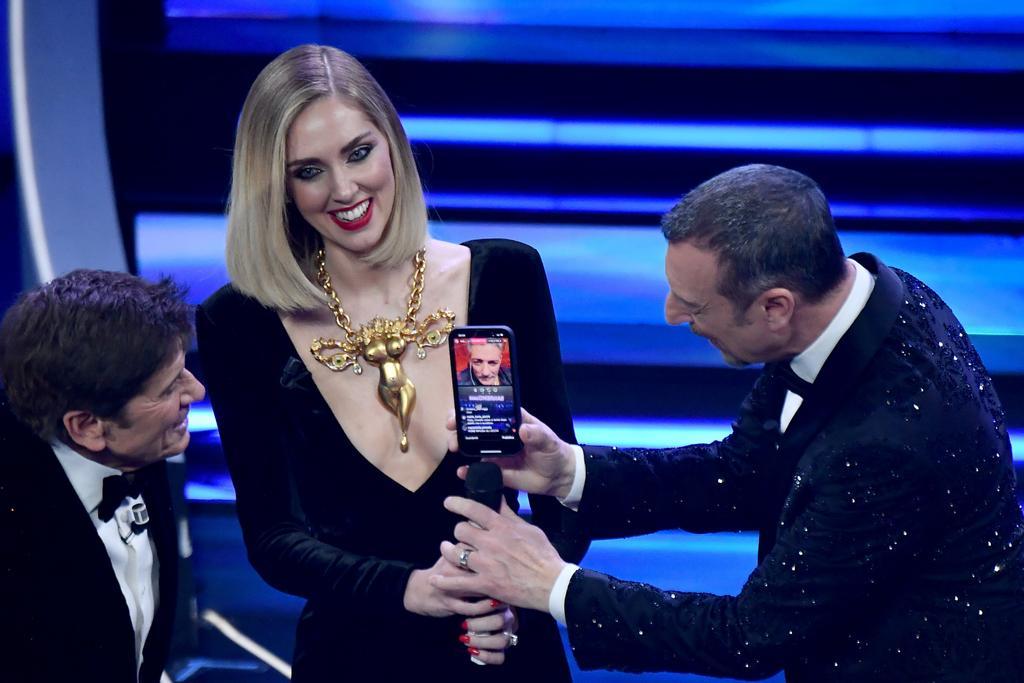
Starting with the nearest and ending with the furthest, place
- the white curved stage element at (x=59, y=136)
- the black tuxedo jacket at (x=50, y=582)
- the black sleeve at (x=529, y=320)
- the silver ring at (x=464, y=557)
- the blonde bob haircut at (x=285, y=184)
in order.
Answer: the black tuxedo jacket at (x=50, y=582)
the silver ring at (x=464, y=557)
the blonde bob haircut at (x=285, y=184)
the black sleeve at (x=529, y=320)
the white curved stage element at (x=59, y=136)

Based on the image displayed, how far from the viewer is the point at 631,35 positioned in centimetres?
333

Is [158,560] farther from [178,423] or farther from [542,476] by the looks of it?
[542,476]

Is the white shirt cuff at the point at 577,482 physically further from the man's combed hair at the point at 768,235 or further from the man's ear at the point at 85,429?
the man's ear at the point at 85,429

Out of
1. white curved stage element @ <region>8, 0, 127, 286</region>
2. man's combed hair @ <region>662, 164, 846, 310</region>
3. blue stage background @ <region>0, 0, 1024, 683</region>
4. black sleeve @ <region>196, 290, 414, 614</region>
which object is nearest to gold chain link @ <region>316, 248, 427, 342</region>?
black sleeve @ <region>196, 290, 414, 614</region>

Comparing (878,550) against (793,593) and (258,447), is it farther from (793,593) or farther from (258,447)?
(258,447)

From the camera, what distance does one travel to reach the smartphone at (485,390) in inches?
67.9

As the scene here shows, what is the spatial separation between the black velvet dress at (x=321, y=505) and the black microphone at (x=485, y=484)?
0.61 ft

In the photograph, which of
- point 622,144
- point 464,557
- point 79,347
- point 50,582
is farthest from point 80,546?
point 622,144

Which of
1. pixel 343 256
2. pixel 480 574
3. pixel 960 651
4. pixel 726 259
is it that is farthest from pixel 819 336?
pixel 343 256

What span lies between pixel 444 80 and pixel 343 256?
58.0 inches

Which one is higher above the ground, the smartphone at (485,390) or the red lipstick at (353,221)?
the red lipstick at (353,221)

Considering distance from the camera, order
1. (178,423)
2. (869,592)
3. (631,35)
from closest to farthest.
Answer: (869,592) → (178,423) → (631,35)

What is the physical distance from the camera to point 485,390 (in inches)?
68.7

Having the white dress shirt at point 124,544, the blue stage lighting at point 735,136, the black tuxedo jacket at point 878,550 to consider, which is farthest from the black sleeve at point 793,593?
A: the blue stage lighting at point 735,136
